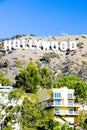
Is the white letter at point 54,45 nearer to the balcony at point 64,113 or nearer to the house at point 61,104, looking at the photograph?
the house at point 61,104

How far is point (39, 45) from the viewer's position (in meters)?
167

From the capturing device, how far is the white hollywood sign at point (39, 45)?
16350 cm

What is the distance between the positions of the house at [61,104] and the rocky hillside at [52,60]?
179ft

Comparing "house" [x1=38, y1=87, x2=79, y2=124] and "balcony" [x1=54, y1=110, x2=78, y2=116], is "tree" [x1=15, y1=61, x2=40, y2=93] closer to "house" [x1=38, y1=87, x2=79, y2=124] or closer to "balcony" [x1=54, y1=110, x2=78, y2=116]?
"house" [x1=38, y1=87, x2=79, y2=124]

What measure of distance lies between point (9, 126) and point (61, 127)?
739 cm

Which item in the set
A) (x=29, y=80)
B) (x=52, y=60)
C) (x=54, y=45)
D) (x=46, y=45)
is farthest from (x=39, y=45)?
(x=29, y=80)

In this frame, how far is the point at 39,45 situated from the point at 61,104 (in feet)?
294

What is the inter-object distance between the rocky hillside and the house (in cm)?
5458

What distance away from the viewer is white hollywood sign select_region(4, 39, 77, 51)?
536 feet

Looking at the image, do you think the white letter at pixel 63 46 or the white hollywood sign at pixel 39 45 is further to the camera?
the white letter at pixel 63 46

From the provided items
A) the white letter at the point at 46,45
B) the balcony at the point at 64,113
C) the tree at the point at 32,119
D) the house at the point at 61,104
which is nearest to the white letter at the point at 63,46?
the white letter at the point at 46,45

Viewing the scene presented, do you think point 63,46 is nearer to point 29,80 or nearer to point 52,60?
point 52,60

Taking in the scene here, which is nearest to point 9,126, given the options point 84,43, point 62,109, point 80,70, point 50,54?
point 62,109

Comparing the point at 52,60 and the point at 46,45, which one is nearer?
the point at 52,60
